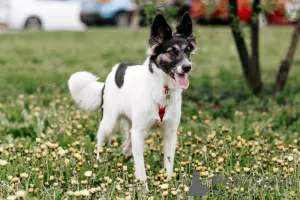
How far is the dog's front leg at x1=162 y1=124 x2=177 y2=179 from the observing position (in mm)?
5406

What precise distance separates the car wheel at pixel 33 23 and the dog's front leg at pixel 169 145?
68.6 ft

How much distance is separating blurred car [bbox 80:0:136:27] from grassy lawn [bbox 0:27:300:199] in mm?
14802

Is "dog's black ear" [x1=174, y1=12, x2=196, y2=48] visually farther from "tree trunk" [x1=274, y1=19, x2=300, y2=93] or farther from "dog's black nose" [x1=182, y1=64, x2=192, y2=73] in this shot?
"tree trunk" [x1=274, y1=19, x2=300, y2=93]

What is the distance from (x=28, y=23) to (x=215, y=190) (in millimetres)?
21835

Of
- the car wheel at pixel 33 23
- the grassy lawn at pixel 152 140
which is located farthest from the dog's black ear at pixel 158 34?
the car wheel at pixel 33 23

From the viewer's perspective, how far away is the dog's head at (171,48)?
502cm

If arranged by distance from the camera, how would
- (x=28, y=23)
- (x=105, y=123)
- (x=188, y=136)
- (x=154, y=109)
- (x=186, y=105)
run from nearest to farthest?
1. (x=154, y=109)
2. (x=105, y=123)
3. (x=188, y=136)
4. (x=186, y=105)
5. (x=28, y=23)

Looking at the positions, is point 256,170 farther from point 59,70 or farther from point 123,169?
point 59,70

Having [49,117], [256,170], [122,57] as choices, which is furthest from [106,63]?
[256,170]

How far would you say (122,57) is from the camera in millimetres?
14289

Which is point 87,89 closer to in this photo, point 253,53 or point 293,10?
point 293,10

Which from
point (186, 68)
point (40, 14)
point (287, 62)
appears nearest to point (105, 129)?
point (186, 68)

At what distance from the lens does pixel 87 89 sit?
20.9 feet

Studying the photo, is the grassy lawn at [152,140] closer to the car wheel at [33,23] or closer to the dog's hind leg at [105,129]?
the dog's hind leg at [105,129]
